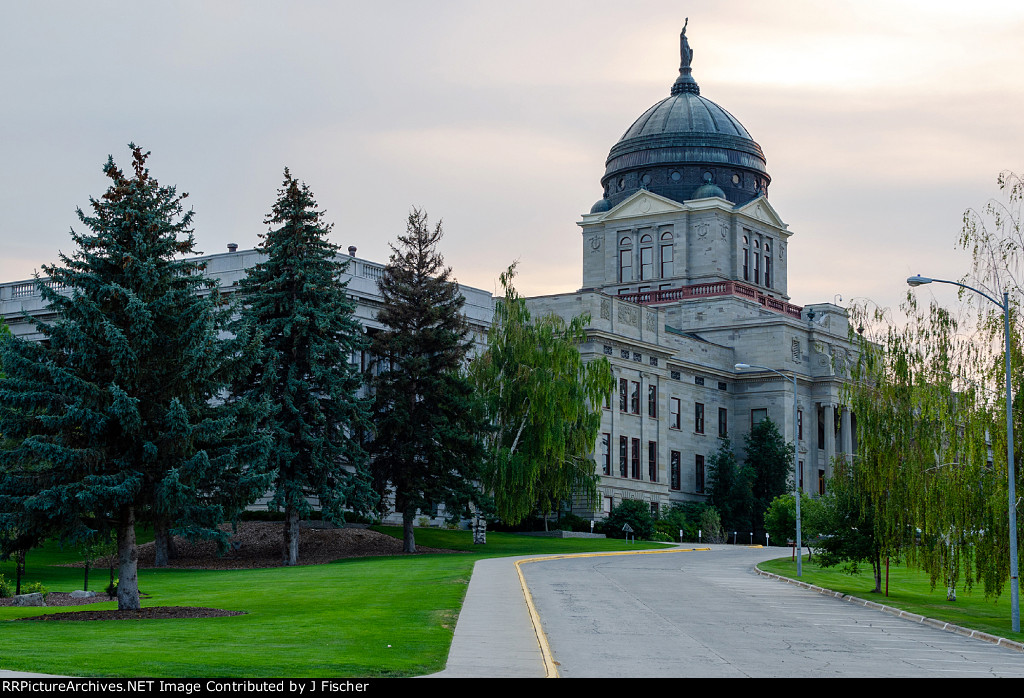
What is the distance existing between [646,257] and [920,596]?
80.2 m

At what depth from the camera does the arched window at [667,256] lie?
12325 cm

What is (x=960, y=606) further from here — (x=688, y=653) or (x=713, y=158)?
(x=713, y=158)

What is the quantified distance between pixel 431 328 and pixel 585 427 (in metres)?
11.6

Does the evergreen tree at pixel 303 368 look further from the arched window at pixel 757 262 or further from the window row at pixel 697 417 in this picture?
the arched window at pixel 757 262

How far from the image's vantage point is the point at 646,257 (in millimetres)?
124562

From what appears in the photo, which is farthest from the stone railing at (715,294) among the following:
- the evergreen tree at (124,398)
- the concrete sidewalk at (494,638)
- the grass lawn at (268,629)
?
the evergreen tree at (124,398)

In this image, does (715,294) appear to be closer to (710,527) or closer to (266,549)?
(710,527)

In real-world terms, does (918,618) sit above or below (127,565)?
below

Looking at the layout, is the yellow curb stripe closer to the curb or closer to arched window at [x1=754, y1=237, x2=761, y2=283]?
the curb

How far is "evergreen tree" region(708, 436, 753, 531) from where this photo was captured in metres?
95.9

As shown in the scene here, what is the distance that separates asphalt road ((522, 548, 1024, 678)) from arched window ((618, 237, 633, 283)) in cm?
7823

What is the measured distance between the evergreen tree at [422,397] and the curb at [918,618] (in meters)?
16.8

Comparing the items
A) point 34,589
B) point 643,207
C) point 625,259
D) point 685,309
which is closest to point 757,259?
point 643,207
